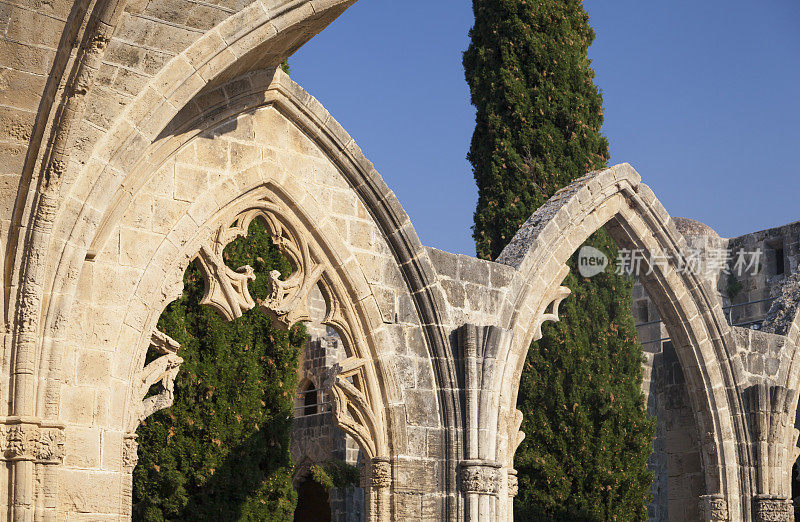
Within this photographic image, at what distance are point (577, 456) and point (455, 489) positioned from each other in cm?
371

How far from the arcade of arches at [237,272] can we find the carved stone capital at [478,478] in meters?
0.01

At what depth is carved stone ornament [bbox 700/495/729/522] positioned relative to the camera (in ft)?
30.6

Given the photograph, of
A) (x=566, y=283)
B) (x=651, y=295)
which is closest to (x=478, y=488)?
(x=651, y=295)

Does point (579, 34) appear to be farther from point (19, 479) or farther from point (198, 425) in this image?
point (19, 479)

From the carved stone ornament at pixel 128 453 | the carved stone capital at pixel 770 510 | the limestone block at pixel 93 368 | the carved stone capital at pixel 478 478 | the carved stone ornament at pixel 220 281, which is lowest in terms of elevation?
the carved stone capital at pixel 770 510

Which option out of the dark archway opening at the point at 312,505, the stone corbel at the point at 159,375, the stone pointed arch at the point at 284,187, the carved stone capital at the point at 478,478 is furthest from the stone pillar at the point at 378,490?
the dark archway opening at the point at 312,505

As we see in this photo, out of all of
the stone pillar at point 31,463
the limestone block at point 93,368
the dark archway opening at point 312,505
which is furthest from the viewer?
the dark archway opening at point 312,505

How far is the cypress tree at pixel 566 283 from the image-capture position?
10.9 m

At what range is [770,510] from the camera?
940 cm

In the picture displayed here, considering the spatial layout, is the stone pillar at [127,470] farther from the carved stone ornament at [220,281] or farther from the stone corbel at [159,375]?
the carved stone ornament at [220,281]

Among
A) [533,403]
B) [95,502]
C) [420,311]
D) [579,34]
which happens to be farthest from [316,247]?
[579,34]

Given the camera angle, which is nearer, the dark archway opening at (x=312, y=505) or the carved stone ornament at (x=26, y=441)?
the carved stone ornament at (x=26, y=441)

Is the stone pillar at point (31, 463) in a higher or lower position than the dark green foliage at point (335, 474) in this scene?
higher

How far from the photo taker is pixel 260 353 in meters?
9.37
